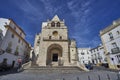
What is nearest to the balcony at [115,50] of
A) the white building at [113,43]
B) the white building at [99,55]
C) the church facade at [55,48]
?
the white building at [113,43]

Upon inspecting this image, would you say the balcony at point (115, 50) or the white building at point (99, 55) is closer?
the balcony at point (115, 50)

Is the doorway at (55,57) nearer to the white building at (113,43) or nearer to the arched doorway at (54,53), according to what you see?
the arched doorway at (54,53)

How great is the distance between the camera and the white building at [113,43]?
62.9 feet

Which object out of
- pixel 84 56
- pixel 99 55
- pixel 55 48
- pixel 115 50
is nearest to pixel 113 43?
pixel 115 50

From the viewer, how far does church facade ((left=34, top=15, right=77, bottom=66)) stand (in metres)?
20.2

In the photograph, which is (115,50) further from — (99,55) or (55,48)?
(99,55)

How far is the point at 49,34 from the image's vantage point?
23484mm

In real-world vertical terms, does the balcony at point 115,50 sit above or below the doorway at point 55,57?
above

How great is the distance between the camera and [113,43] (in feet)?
67.0

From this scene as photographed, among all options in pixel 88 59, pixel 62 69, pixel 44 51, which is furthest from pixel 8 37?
pixel 88 59

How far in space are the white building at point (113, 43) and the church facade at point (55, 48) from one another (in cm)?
927

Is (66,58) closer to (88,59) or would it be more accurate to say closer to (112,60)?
(112,60)

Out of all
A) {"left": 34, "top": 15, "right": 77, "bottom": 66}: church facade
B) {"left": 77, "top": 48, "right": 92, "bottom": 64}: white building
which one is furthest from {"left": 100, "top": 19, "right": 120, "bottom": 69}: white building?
{"left": 77, "top": 48, "right": 92, "bottom": 64}: white building

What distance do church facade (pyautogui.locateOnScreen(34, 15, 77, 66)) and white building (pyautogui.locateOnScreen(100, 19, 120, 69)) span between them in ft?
30.4
